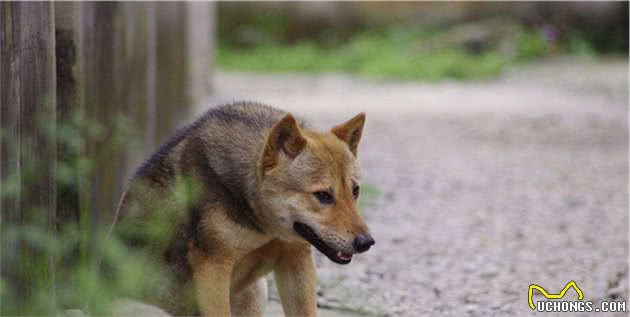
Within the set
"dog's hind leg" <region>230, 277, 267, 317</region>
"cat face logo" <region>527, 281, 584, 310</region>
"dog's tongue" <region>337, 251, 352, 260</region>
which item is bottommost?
"cat face logo" <region>527, 281, 584, 310</region>

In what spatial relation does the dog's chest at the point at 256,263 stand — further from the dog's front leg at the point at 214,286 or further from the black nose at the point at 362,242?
the black nose at the point at 362,242

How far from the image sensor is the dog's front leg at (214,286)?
4188 millimetres

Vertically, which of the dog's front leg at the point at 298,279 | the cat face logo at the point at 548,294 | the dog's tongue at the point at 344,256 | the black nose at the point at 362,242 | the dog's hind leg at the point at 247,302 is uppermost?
the black nose at the point at 362,242

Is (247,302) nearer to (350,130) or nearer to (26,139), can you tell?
(350,130)

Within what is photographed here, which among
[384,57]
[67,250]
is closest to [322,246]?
[67,250]

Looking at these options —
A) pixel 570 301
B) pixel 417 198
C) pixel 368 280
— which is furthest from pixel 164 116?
pixel 570 301

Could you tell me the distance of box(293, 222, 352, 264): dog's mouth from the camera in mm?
4078

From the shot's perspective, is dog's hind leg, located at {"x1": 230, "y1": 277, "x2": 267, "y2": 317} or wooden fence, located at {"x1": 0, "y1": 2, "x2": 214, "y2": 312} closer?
wooden fence, located at {"x1": 0, "y1": 2, "x2": 214, "y2": 312}

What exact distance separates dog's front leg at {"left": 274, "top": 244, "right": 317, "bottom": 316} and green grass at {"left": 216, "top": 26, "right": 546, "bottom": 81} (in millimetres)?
13943

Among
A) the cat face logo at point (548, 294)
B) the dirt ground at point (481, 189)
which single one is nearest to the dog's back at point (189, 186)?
the dirt ground at point (481, 189)

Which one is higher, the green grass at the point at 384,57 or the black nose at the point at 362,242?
the black nose at the point at 362,242

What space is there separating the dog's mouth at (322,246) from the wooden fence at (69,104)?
1.04m

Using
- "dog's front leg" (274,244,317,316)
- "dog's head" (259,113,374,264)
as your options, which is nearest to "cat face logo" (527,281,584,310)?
"dog's front leg" (274,244,317,316)

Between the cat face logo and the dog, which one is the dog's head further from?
the cat face logo
